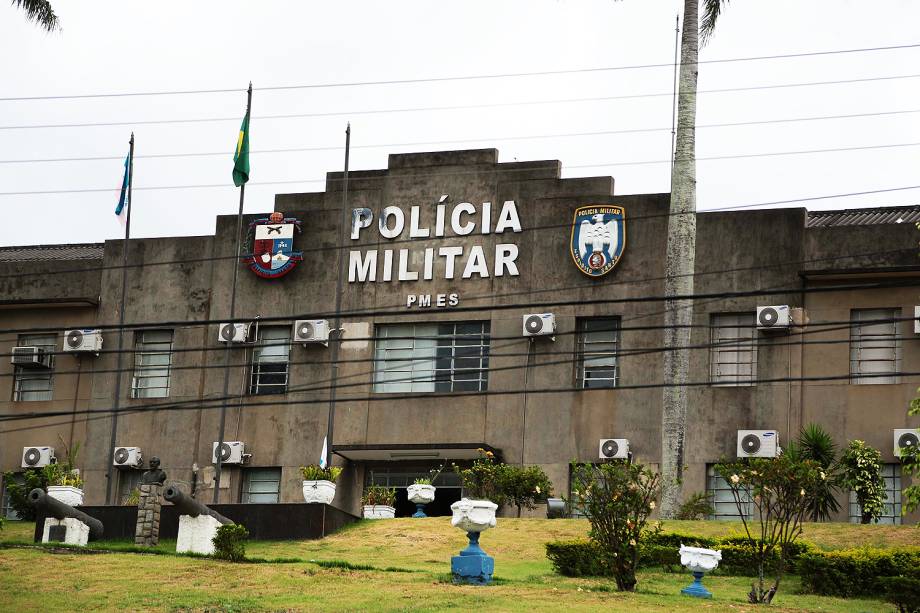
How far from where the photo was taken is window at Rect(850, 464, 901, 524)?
1351 inches

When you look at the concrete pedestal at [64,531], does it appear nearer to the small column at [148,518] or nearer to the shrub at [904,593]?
the small column at [148,518]

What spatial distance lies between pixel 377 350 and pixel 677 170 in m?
9.75

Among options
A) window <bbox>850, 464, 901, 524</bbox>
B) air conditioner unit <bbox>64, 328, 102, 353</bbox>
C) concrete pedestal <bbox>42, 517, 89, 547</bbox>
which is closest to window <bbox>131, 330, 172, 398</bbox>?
air conditioner unit <bbox>64, 328, 102, 353</bbox>

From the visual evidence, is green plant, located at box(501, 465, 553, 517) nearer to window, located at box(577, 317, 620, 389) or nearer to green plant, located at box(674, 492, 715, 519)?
green plant, located at box(674, 492, 715, 519)

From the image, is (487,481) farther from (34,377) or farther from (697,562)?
(34,377)

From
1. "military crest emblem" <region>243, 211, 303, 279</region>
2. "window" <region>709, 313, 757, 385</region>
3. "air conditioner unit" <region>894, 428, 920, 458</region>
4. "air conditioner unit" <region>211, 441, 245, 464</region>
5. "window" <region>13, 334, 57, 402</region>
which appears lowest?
"air conditioner unit" <region>211, 441, 245, 464</region>

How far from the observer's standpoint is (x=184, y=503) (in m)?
28.4

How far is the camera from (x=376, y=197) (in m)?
40.3

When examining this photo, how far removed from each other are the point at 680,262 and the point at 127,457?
50.2 ft

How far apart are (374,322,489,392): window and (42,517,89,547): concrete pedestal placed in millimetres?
9843

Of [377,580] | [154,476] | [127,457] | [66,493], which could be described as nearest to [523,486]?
[154,476]

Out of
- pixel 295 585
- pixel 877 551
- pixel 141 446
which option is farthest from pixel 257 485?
pixel 877 551

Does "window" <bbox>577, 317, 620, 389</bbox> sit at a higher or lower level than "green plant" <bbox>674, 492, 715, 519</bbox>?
higher

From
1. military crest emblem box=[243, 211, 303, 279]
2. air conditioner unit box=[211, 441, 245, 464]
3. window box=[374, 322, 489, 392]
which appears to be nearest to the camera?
window box=[374, 322, 489, 392]
